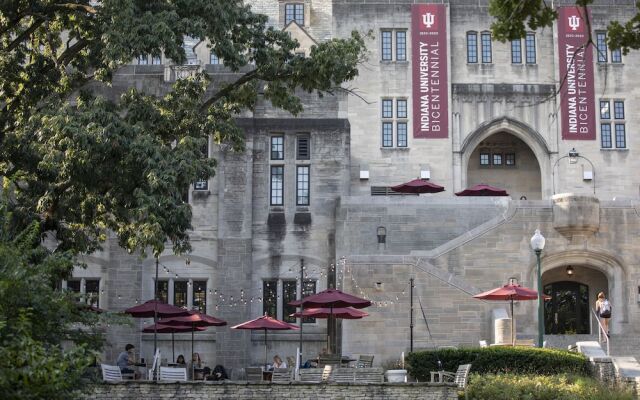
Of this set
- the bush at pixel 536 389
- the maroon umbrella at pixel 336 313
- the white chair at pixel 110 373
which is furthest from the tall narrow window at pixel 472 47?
the white chair at pixel 110 373

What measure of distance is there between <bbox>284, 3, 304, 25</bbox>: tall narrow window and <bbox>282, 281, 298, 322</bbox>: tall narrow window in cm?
1777

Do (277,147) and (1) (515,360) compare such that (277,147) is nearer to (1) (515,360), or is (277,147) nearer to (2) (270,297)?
(2) (270,297)

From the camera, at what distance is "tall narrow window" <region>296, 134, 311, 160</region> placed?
40188 mm

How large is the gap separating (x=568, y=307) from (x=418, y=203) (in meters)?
6.53

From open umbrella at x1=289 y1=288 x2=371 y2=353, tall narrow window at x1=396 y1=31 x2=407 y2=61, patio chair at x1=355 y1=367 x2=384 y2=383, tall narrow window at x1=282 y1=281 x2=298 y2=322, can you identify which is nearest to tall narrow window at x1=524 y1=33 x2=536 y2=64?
tall narrow window at x1=396 y1=31 x2=407 y2=61

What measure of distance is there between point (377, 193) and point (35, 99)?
72.8 ft

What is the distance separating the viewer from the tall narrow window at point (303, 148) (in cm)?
4019

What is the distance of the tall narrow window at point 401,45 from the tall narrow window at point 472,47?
269 cm

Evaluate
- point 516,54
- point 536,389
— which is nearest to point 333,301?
point 536,389

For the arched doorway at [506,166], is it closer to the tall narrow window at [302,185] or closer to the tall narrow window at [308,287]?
the tall narrow window at [302,185]

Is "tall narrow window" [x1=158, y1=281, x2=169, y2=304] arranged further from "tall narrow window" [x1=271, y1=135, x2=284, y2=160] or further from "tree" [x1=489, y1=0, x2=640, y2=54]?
"tree" [x1=489, y1=0, x2=640, y2=54]

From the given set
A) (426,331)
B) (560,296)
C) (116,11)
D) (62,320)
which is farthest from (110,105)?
(560,296)

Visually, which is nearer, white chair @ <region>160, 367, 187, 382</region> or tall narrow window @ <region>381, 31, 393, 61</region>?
white chair @ <region>160, 367, 187, 382</region>

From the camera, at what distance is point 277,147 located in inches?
1586
